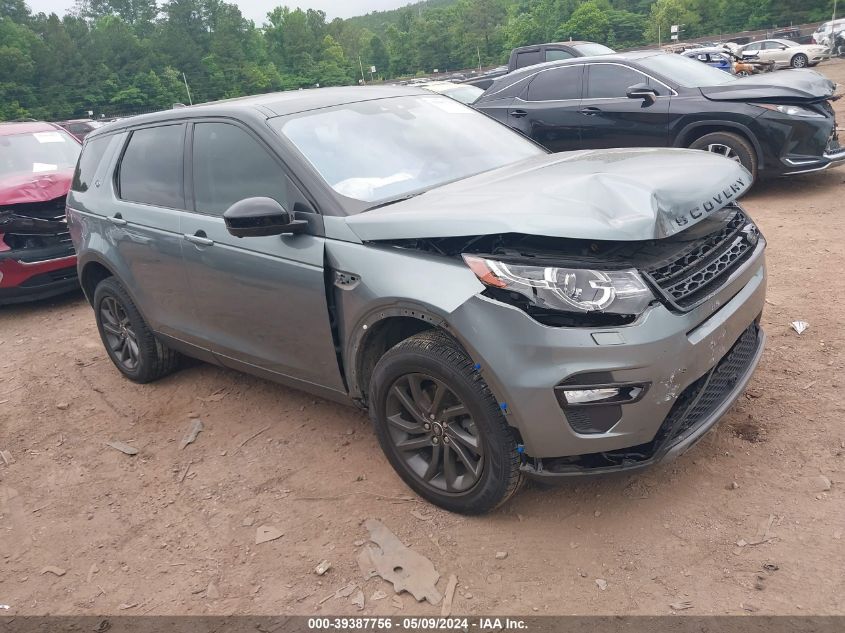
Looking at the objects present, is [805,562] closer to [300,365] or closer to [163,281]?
[300,365]

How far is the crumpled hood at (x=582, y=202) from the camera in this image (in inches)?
102

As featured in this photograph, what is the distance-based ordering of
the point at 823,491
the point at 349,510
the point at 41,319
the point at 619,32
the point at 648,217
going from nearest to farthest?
1. the point at 648,217
2. the point at 823,491
3. the point at 349,510
4. the point at 41,319
5. the point at 619,32

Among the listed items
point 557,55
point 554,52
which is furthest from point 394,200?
point 554,52

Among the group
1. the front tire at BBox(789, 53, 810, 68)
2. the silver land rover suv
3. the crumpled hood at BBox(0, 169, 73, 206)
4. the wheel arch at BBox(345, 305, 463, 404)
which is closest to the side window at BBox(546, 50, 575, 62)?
the crumpled hood at BBox(0, 169, 73, 206)

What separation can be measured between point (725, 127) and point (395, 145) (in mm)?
5307

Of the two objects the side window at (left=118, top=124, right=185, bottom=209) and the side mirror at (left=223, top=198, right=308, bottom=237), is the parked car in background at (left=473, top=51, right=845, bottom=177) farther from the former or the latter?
the side mirror at (left=223, top=198, right=308, bottom=237)

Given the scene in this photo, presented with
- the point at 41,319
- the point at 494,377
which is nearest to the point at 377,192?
the point at 494,377

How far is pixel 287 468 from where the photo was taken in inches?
148

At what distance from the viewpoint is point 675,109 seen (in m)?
7.82

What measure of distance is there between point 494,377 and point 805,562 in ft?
4.27

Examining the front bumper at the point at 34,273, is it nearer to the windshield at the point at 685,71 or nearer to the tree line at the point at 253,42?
the windshield at the point at 685,71

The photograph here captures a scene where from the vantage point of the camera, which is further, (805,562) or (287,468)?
(287,468)

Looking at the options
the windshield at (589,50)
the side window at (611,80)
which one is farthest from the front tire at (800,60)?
the side window at (611,80)

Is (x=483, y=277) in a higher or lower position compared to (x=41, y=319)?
higher
